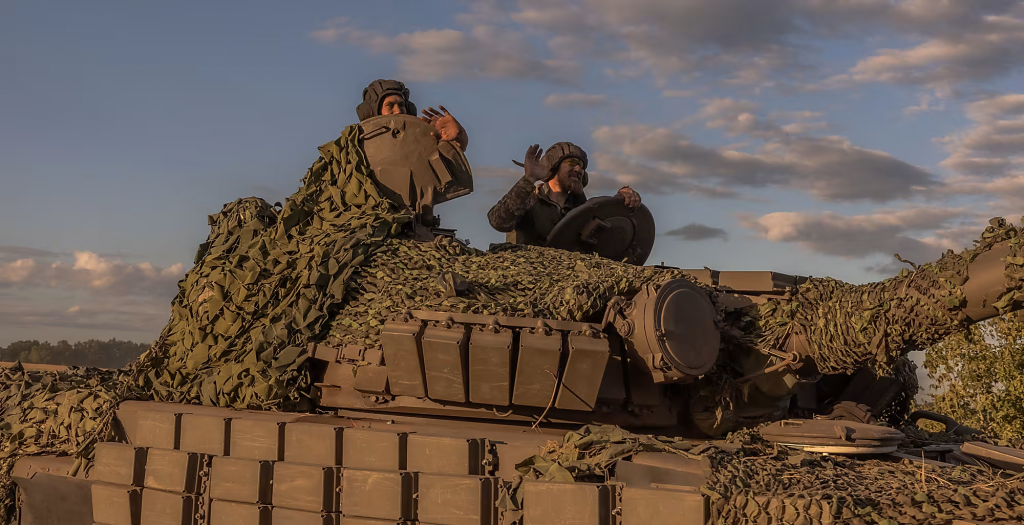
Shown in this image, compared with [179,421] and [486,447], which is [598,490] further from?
[179,421]

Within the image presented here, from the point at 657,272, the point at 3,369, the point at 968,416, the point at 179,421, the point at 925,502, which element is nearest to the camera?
the point at 925,502

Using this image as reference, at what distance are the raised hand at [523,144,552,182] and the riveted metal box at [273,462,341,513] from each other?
14.6ft

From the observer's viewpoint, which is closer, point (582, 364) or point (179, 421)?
point (582, 364)

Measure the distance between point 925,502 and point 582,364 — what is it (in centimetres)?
246

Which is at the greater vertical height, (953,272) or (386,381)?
(953,272)

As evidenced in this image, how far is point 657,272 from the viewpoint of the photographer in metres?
7.61

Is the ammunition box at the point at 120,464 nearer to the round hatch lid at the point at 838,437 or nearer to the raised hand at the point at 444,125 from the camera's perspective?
the raised hand at the point at 444,125

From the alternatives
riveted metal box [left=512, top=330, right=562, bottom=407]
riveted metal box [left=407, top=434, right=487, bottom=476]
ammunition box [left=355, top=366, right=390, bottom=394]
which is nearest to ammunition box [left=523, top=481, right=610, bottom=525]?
riveted metal box [left=407, top=434, right=487, bottom=476]

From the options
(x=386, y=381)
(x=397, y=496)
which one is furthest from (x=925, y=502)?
(x=386, y=381)

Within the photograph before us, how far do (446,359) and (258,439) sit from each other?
6.05 feet

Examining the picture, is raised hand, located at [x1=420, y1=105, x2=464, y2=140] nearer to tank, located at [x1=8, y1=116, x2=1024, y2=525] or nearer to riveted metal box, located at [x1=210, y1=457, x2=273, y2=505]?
tank, located at [x1=8, y1=116, x2=1024, y2=525]

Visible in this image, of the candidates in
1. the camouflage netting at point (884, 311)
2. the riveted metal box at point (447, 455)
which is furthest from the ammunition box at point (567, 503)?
the camouflage netting at point (884, 311)

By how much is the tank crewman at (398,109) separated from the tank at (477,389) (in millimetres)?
153

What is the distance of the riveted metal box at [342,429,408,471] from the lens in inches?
271
